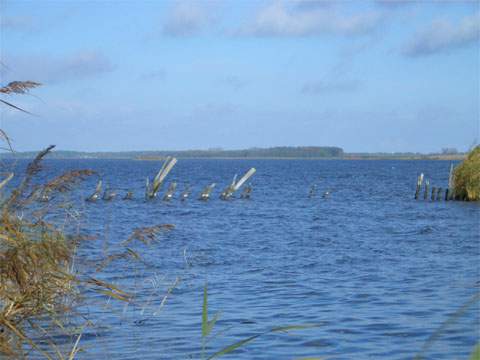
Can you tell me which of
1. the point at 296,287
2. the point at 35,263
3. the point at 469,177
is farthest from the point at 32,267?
the point at 469,177

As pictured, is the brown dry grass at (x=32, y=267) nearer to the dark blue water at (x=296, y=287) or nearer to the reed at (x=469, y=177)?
the dark blue water at (x=296, y=287)

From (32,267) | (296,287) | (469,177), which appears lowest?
(296,287)

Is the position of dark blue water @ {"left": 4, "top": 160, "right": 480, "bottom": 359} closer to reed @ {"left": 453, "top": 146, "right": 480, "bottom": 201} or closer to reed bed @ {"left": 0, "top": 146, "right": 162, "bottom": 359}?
reed bed @ {"left": 0, "top": 146, "right": 162, "bottom": 359}

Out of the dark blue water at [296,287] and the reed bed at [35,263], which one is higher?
the reed bed at [35,263]

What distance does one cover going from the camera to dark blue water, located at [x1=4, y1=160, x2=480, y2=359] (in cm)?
805

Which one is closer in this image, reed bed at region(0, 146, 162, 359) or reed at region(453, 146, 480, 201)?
reed bed at region(0, 146, 162, 359)

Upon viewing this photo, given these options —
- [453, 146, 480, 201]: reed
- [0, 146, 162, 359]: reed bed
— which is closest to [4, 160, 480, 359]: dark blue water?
[0, 146, 162, 359]: reed bed

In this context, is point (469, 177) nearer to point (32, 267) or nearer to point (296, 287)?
point (296, 287)

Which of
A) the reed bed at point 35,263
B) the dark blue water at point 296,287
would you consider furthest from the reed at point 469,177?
the reed bed at point 35,263

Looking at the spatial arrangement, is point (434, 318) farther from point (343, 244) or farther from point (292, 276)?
point (343, 244)

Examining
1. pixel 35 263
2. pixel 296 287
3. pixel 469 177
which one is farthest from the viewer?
pixel 469 177

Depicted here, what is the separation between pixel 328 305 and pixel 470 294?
7.86 feet

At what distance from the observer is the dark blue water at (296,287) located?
8047mm

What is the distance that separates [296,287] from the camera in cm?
1192
